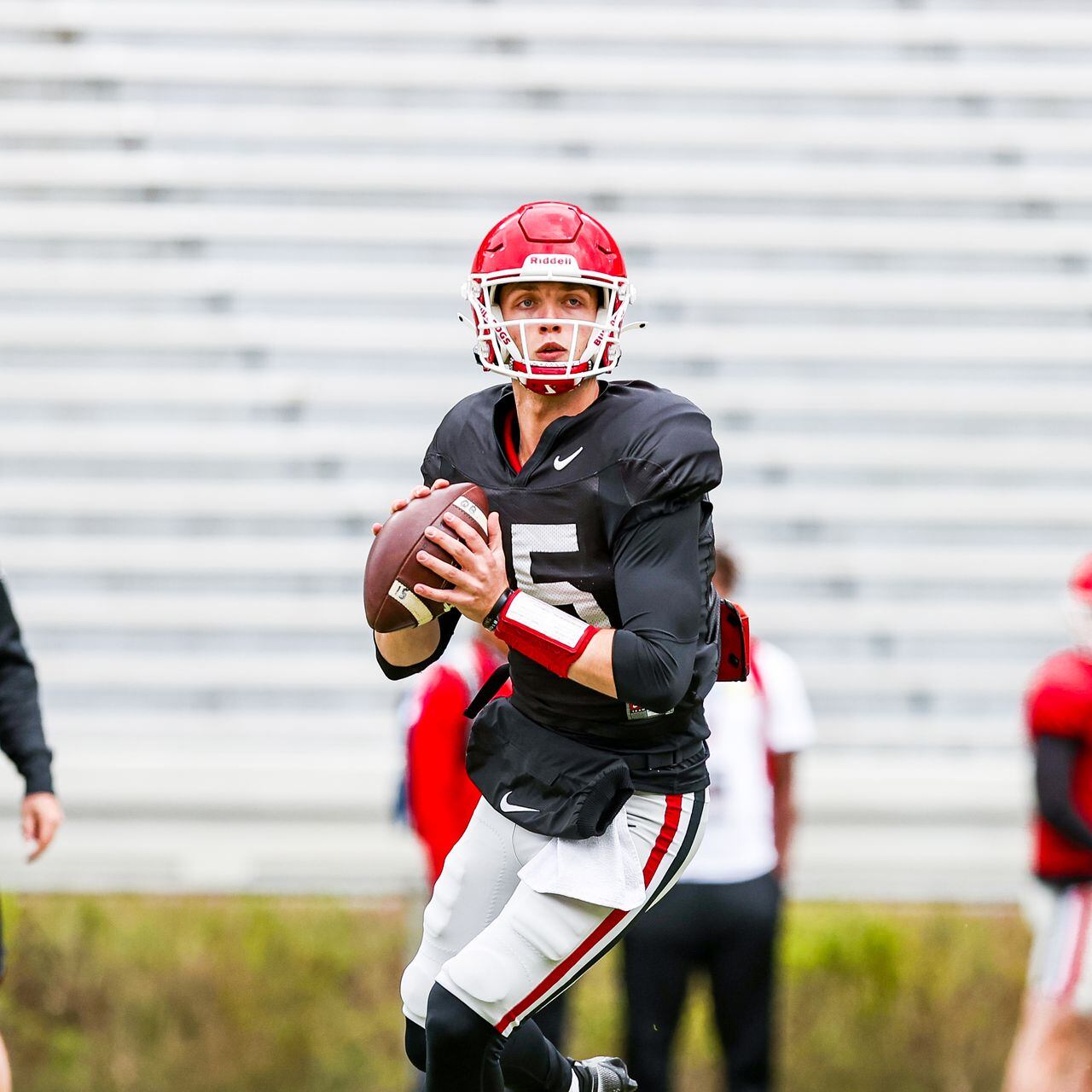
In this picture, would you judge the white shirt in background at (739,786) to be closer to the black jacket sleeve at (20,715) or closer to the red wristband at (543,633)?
the black jacket sleeve at (20,715)

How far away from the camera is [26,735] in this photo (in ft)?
13.4

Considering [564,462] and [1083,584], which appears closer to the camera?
[564,462]

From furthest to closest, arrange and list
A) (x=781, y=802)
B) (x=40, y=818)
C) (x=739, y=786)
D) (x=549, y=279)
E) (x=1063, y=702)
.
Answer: (x=781, y=802) → (x=739, y=786) → (x=1063, y=702) → (x=40, y=818) → (x=549, y=279)

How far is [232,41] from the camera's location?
22.6 feet

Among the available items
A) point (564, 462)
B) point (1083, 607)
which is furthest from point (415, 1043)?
A: point (1083, 607)

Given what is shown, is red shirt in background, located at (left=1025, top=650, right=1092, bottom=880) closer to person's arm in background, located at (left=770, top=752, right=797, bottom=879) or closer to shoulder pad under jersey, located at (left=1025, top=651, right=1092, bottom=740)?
shoulder pad under jersey, located at (left=1025, top=651, right=1092, bottom=740)

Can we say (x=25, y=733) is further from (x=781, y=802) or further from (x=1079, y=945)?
(x=1079, y=945)

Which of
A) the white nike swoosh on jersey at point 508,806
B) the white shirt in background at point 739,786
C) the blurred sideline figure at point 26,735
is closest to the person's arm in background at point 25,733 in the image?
the blurred sideline figure at point 26,735

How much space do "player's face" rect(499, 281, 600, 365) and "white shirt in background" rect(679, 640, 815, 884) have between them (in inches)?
76.3

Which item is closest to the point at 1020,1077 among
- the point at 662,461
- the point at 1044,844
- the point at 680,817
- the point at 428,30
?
the point at 1044,844

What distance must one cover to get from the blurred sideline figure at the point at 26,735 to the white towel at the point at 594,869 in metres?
1.47

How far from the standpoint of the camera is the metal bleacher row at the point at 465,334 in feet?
22.0

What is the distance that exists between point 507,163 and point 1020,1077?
3.84 meters

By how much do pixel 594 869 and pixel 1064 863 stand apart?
2.17 m
